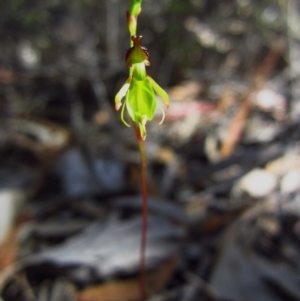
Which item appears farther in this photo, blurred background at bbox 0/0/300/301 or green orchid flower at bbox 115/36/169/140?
blurred background at bbox 0/0/300/301

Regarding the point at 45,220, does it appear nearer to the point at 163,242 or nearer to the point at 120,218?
the point at 120,218

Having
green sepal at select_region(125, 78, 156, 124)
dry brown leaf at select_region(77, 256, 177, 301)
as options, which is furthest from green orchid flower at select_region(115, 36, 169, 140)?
dry brown leaf at select_region(77, 256, 177, 301)

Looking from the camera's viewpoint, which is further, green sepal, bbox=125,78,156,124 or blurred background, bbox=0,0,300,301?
blurred background, bbox=0,0,300,301

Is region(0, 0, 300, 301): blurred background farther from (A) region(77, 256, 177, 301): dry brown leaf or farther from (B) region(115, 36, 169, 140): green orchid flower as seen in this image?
(B) region(115, 36, 169, 140): green orchid flower

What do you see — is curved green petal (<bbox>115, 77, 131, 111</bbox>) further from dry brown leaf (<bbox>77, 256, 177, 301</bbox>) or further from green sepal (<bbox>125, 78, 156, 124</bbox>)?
dry brown leaf (<bbox>77, 256, 177, 301</bbox>)

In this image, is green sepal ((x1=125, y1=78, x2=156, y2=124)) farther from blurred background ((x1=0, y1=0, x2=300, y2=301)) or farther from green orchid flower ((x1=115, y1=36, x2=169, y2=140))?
blurred background ((x1=0, y1=0, x2=300, y2=301))

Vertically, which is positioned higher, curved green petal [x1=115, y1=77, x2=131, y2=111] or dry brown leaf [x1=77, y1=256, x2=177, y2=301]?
curved green petal [x1=115, y1=77, x2=131, y2=111]

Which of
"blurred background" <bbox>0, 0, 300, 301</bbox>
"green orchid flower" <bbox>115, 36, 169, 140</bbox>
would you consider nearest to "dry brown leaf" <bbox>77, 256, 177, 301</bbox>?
"blurred background" <bbox>0, 0, 300, 301</bbox>

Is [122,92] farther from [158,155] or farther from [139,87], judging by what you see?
[158,155]

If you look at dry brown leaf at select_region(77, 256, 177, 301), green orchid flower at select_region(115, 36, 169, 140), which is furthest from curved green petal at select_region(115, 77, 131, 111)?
dry brown leaf at select_region(77, 256, 177, 301)
